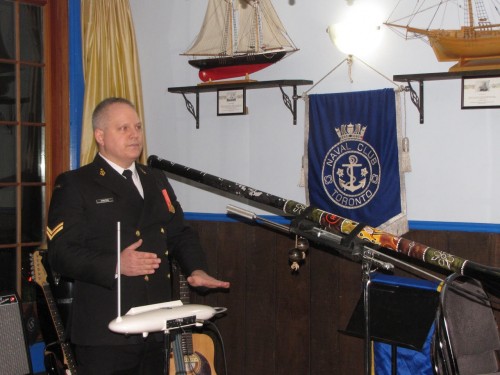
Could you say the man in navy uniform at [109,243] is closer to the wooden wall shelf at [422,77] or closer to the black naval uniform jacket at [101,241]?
the black naval uniform jacket at [101,241]

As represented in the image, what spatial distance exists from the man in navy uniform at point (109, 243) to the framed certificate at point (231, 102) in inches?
58.8

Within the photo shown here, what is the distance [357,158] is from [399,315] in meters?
1.09

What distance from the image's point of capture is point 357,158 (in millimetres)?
3705

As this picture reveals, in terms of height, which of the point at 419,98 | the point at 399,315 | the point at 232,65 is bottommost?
the point at 399,315

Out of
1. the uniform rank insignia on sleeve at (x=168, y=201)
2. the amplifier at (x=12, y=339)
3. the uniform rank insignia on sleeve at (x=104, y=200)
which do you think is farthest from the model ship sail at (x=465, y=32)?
the amplifier at (x=12, y=339)

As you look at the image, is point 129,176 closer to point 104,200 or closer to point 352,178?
point 104,200

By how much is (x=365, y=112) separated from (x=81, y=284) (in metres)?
1.89

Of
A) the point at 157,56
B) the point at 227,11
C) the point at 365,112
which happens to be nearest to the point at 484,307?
the point at 365,112

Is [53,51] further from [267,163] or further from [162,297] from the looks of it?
[162,297]

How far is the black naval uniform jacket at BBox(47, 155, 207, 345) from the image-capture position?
7.91 ft

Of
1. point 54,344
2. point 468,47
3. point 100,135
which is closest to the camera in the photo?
point 100,135

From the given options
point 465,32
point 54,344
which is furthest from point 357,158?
point 54,344

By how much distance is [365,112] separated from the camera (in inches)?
145

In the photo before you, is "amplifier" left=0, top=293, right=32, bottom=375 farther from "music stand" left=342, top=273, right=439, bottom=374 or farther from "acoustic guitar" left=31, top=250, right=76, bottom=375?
"music stand" left=342, top=273, right=439, bottom=374
